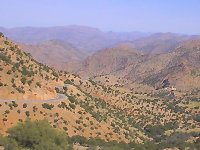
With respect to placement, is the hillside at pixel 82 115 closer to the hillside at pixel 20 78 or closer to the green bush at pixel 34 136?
the hillside at pixel 20 78

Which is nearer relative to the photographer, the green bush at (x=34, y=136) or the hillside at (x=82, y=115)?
the green bush at (x=34, y=136)

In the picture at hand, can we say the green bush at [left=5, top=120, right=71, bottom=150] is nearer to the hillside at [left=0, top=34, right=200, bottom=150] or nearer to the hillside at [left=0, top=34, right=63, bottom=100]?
the hillside at [left=0, top=34, right=200, bottom=150]

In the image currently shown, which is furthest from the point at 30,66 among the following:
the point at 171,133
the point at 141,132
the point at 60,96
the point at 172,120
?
the point at 172,120

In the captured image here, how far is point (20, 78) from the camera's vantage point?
58531mm

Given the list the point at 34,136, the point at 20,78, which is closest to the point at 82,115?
the point at 20,78

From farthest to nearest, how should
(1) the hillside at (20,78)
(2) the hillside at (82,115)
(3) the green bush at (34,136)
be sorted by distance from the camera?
(1) the hillside at (20,78) → (2) the hillside at (82,115) → (3) the green bush at (34,136)

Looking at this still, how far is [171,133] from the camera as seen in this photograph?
7075 centimetres

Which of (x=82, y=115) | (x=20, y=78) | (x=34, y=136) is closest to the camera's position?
(x=34, y=136)

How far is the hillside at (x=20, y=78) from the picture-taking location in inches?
2146

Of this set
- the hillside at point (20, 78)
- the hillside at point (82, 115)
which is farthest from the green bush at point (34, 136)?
the hillside at point (20, 78)

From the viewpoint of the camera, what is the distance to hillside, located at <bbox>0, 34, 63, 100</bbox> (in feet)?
179

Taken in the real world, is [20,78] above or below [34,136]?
above

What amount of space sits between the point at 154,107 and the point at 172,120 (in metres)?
10.7

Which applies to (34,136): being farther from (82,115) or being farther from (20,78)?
(20,78)
